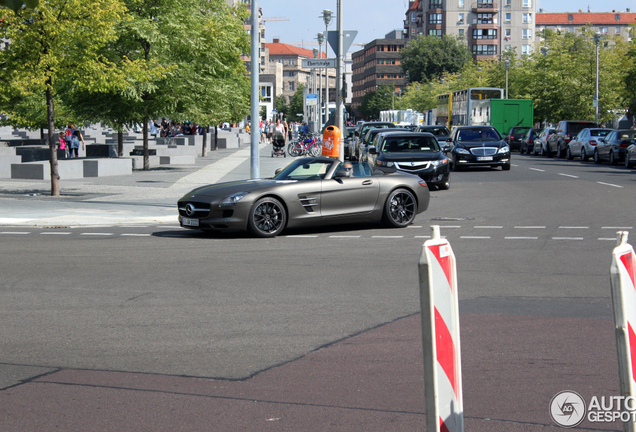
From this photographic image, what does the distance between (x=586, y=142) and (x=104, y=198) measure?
26228 mm

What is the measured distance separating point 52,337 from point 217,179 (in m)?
19.3

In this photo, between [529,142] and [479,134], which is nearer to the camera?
[479,134]

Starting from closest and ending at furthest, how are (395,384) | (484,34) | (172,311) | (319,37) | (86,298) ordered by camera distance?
(395,384), (172,311), (86,298), (319,37), (484,34)

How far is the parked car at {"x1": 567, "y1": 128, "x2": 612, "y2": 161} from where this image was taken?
38219 millimetres

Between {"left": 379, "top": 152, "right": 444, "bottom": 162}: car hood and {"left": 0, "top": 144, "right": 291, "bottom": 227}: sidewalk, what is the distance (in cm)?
549

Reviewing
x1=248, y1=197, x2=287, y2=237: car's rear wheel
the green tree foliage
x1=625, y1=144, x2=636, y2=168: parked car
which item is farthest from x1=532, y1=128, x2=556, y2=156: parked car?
the green tree foliage

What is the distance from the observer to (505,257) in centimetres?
1057

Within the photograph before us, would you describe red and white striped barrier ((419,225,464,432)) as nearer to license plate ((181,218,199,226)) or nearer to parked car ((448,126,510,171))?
license plate ((181,218,199,226))

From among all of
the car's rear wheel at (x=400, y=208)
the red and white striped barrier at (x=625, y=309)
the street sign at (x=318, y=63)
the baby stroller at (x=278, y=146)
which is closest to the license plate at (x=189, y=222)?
the car's rear wheel at (x=400, y=208)

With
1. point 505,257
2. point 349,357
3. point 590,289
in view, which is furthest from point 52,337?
point 505,257

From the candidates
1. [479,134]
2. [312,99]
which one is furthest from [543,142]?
[479,134]

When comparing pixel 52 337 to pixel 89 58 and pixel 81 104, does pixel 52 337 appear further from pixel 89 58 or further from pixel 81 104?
pixel 81 104

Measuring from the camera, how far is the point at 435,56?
13912 cm

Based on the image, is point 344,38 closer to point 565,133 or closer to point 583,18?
point 565,133
